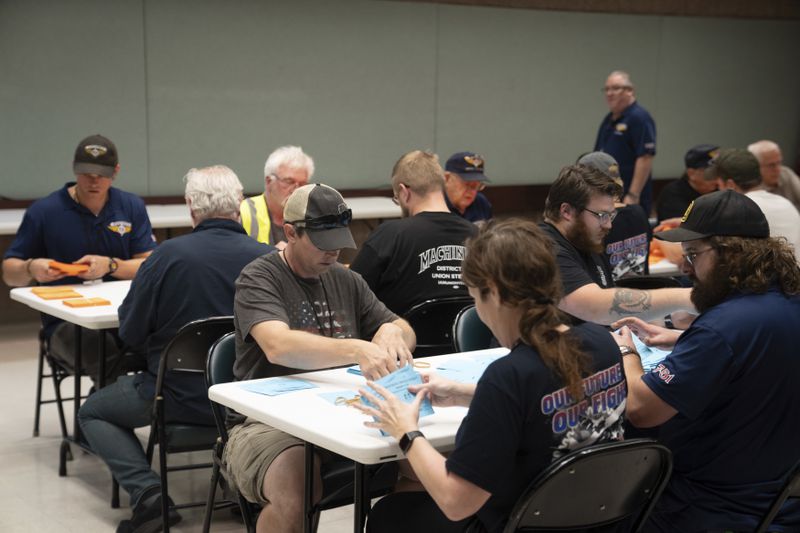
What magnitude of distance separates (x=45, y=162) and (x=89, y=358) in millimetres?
3467

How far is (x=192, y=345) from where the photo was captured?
336 centimetres

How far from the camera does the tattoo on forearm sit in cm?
325

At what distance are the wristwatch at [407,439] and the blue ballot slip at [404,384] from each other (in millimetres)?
221

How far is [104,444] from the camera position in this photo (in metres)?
3.70

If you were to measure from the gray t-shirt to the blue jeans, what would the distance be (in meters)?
0.86

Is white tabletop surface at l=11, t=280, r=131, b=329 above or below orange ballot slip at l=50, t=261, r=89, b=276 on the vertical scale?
below

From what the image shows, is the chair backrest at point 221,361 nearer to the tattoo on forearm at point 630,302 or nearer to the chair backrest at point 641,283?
the tattoo on forearm at point 630,302

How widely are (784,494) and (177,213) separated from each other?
5.64 metres

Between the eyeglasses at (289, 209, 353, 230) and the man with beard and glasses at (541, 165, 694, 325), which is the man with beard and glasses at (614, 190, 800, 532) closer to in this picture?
the man with beard and glasses at (541, 165, 694, 325)

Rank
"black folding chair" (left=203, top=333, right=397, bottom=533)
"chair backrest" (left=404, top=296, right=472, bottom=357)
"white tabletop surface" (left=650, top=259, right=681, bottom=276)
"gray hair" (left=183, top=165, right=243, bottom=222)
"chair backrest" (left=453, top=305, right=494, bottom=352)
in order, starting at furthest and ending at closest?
"white tabletop surface" (left=650, top=259, right=681, bottom=276) → "chair backrest" (left=404, top=296, right=472, bottom=357) → "gray hair" (left=183, top=165, right=243, bottom=222) → "chair backrest" (left=453, top=305, right=494, bottom=352) → "black folding chair" (left=203, top=333, right=397, bottom=533)

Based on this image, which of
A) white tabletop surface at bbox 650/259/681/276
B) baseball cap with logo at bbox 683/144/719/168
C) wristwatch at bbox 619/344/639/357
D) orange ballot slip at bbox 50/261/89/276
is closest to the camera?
wristwatch at bbox 619/344/639/357

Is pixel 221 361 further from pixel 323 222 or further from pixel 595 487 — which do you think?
pixel 595 487

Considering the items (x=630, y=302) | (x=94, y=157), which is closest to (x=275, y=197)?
(x=94, y=157)

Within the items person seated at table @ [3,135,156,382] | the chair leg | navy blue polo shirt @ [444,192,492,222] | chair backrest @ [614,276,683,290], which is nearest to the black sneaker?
the chair leg
